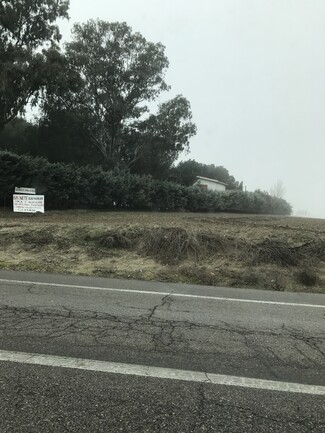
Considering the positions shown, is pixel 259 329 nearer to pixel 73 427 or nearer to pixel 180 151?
pixel 73 427

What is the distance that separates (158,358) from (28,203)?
1761 cm

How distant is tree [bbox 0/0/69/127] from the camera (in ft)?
109

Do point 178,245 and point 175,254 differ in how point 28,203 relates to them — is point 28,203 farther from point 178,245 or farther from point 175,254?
point 175,254

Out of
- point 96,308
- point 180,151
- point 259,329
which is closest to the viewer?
point 259,329

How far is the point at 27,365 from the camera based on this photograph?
14.7ft

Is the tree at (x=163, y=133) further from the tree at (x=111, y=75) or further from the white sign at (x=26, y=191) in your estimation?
the white sign at (x=26, y=191)

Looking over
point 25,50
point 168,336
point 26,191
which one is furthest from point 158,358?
point 25,50

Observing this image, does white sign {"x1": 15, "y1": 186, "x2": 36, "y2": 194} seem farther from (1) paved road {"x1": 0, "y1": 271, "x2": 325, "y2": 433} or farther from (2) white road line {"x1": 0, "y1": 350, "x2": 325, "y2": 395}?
(2) white road line {"x1": 0, "y1": 350, "x2": 325, "y2": 395}

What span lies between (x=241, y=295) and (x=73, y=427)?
6.15 metres

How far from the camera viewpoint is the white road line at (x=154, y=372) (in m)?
4.18

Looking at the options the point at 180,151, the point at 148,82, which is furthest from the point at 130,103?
the point at 180,151

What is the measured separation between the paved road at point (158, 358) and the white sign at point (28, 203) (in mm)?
12996

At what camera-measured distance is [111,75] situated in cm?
4366

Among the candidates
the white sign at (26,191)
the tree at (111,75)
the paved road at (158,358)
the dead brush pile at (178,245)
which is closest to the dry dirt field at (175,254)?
the dead brush pile at (178,245)
